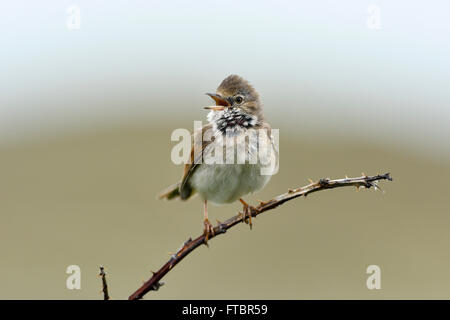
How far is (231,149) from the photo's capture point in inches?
212

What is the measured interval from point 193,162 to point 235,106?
2.48 ft

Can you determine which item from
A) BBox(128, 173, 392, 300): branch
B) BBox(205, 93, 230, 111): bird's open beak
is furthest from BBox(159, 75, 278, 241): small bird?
BBox(128, 173, 392, 300): branch

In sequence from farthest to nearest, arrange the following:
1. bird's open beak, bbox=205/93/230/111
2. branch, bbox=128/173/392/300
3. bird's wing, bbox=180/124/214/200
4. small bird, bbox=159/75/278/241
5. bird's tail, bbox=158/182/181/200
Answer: bird's tail, bbox=158/182/181/200 → bird's wing, bbox=180/124/214/200 → bird's open beak, bbox=205/93/230/111 → small bird, bbox=159/75/278/241 → branch, bbox=128/173/392/300

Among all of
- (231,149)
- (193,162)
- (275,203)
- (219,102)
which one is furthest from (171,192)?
(275,203)

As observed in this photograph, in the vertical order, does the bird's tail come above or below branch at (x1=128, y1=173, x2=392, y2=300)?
above

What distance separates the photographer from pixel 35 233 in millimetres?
11508

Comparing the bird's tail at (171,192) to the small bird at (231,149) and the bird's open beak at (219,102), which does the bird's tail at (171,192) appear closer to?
the small bird at (231,149)

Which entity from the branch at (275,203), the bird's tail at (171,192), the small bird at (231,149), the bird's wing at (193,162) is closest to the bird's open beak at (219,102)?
the small bird at (231,149)

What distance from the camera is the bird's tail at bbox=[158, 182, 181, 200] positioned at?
235 inches

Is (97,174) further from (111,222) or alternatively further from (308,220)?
(308,220)

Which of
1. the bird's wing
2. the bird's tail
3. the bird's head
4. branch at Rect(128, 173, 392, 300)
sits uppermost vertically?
the bird's head

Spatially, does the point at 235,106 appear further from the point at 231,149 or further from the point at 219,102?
the point at 231,149

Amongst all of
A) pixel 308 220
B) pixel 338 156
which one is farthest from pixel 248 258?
pixel 338 156

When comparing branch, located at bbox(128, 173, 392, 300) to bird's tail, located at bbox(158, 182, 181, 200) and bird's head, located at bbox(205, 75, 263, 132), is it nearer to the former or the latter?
bird's head, located at bbox(205, 75, 263, 132)
